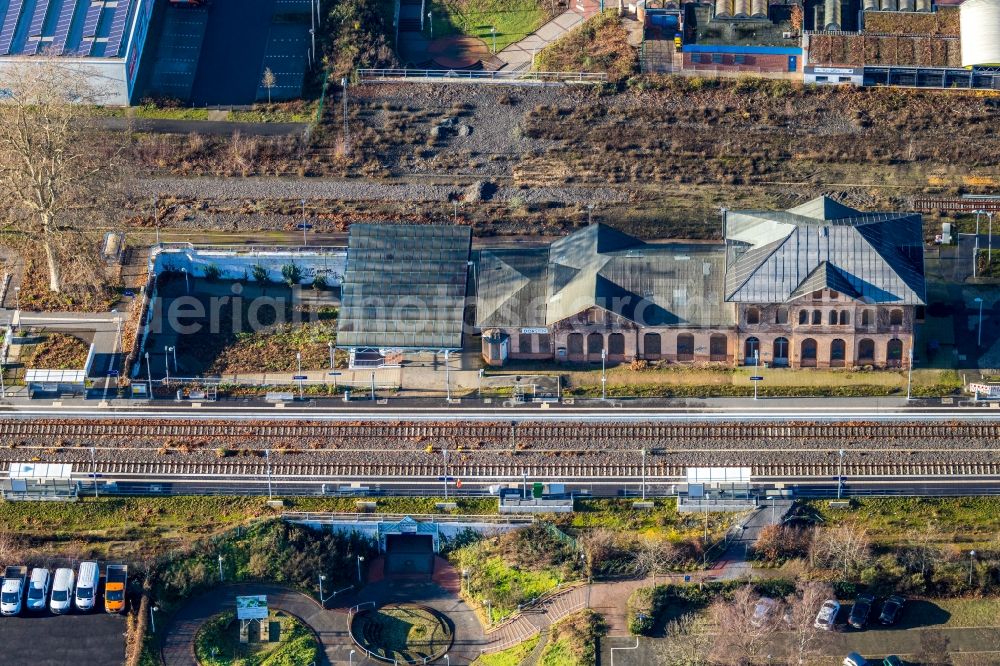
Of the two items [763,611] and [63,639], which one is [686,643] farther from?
[63,639]

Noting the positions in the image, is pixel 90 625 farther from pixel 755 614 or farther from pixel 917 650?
pixel 917 650

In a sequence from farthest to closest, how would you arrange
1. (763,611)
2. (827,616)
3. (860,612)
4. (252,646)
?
(252,646) < (763,611) < (860,612) < (827,616)

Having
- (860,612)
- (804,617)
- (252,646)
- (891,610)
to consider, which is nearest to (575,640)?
(804,617)

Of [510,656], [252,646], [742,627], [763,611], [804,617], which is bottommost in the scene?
[510,656]

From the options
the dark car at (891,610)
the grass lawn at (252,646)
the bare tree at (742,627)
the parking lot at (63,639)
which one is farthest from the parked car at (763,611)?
the parking lot at (63,639)

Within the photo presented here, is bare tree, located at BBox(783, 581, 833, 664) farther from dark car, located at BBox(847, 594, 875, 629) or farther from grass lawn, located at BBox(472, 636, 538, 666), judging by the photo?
grass lawn, located at BBox(472, 636, 538, 666)

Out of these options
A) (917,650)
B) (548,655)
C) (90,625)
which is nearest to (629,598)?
(548,655)
